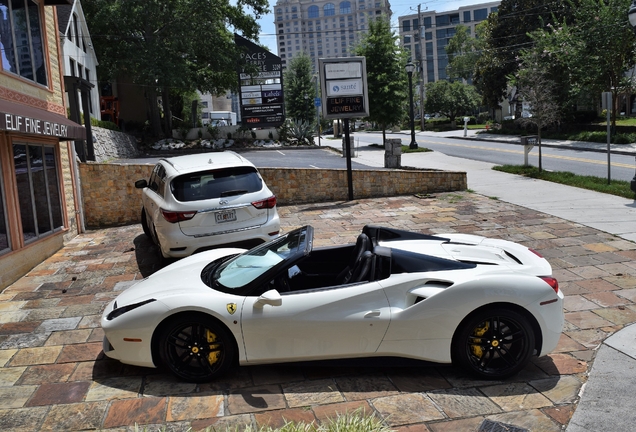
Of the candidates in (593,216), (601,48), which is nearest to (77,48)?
(601,48)

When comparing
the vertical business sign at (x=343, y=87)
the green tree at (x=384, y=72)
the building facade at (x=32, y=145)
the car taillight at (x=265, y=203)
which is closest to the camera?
the car taillight at (x=265, y=203)

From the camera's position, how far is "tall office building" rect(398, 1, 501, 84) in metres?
134

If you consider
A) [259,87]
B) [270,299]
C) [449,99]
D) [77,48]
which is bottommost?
[270,299]

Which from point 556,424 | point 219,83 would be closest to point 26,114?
point 556,424

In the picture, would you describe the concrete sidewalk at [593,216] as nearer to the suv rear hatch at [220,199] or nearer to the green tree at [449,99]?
the suv rear hatch at [220,199]

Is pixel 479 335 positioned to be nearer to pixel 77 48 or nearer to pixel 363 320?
pixel 363 320

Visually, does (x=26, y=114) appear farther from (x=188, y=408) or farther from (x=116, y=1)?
(x=116, y=1)

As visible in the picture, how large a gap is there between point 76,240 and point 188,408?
8.74 meters

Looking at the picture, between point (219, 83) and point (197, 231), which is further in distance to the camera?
point (219, 83)

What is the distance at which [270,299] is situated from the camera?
181 inches

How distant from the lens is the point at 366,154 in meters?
29.9

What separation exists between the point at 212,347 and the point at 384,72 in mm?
30450

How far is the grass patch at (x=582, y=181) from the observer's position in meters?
14.2

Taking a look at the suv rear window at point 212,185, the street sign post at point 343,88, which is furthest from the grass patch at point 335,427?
the street sign post at point 343,88
